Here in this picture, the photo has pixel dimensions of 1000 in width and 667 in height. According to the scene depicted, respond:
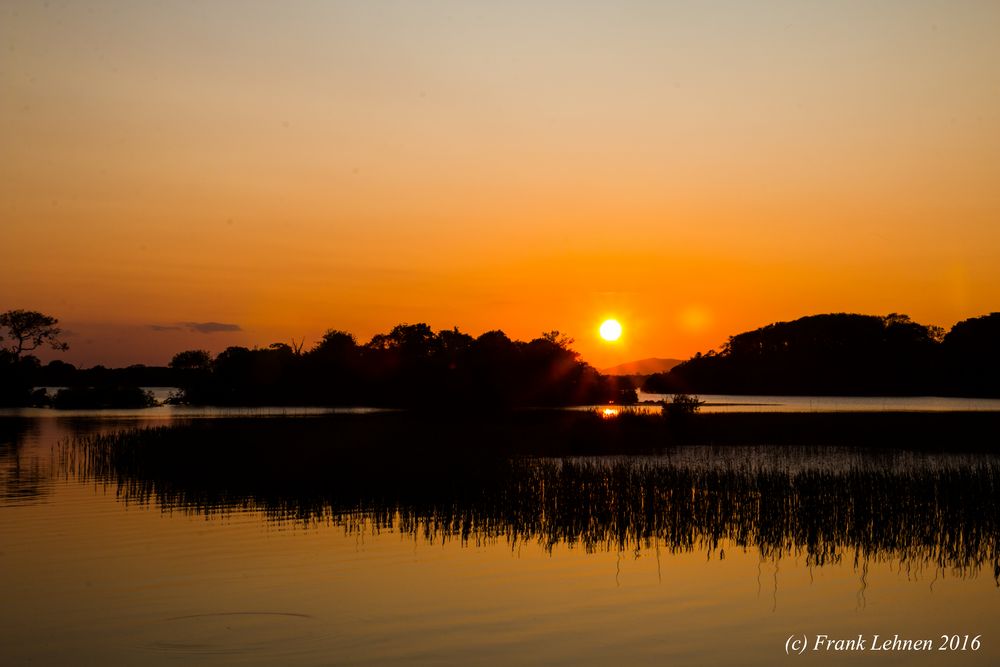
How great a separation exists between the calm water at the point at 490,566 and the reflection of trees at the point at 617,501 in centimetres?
9

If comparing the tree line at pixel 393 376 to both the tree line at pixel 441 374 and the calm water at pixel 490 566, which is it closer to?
the tree line at pixel 441 374

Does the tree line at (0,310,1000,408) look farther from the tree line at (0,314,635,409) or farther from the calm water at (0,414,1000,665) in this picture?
the calm water at (0,414,1000,665)

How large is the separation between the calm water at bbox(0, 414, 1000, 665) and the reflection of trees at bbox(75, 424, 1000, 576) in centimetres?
9

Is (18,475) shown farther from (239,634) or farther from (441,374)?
(441,374)

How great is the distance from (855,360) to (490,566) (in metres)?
157

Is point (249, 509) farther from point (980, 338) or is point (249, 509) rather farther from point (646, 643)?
point (980, 338)

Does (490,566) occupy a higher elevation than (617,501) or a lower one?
lower

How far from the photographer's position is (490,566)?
18031 millimetres

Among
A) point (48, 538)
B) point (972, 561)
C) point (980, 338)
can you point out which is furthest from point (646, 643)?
point (980, 338)

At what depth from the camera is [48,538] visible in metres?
20.9

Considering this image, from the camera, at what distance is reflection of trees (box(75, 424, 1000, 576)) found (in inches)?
791

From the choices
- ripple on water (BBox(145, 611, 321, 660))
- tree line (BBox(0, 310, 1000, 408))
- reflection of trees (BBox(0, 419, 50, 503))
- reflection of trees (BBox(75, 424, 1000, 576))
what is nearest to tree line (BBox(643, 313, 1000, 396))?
tree line (BBox(0, 310, 1000, 408))

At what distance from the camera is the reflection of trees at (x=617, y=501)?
20.1 metres

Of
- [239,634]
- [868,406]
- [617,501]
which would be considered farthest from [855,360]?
[239,634]
